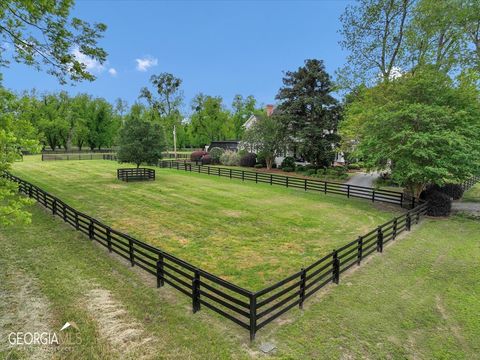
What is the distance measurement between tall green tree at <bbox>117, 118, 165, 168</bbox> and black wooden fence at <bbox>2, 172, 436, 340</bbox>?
11.3 m

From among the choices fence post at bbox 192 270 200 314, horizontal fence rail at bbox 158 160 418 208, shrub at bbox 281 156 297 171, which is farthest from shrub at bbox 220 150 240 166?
fence post at bbox 192 270 200 314

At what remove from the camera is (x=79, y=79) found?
11.8 metres

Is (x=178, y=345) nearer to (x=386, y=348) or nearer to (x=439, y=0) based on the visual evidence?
(x=386, y=348)

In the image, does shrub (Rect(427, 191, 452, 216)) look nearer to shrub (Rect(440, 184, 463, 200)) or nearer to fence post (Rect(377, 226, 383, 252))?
shrub (Rect(440, 184, 463, 200))

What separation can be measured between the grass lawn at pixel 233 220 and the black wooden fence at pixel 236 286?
2.59 feet

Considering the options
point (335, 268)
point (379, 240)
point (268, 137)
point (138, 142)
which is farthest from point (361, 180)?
point (335, 268)

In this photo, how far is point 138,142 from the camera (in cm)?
2650

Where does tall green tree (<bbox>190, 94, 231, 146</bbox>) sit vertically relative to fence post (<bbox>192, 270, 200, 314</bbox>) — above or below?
above

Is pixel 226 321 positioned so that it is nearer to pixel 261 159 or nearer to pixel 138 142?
pixel 138 142

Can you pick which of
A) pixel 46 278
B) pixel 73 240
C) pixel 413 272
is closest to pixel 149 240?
pixel 73 240

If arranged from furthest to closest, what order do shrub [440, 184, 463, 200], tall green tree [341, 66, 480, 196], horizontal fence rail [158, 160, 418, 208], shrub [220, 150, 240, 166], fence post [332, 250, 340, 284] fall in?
shrub [220, 150, 240, 166], shrub [440, 184, 463, 200], horizontal fence rail [158, 160, 418, 208], tall green tree [341, 66, 480, 196], fence post [332, 250, 340, 284]

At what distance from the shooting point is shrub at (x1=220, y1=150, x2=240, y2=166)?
43.2m

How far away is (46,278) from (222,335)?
597cm

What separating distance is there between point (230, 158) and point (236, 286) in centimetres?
3798
